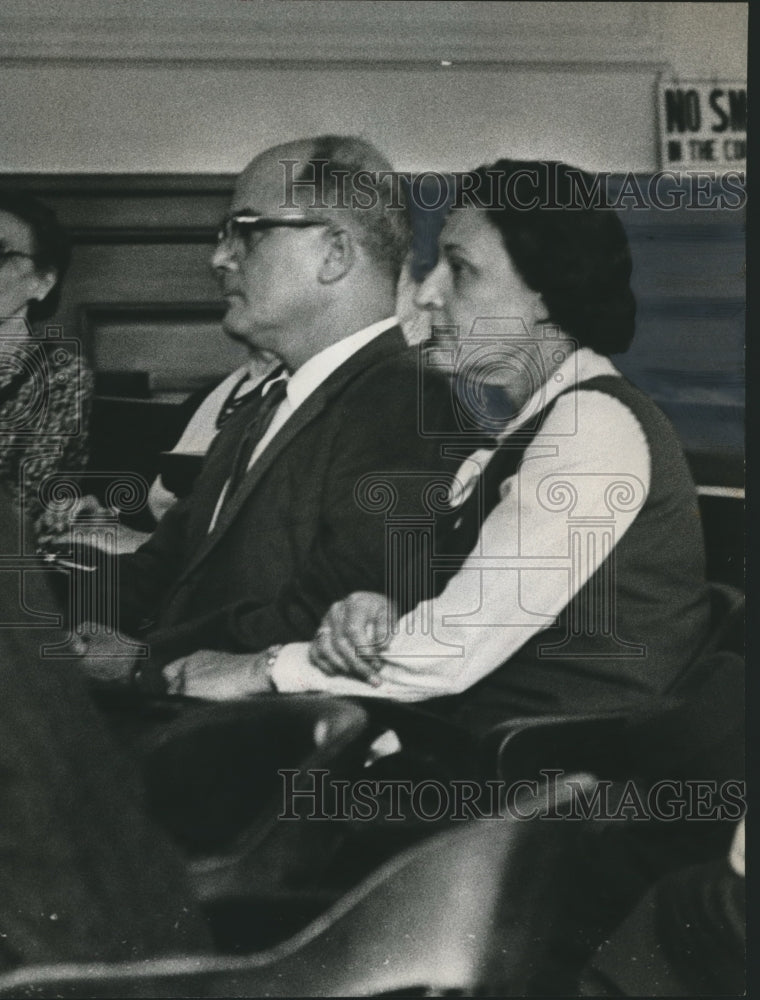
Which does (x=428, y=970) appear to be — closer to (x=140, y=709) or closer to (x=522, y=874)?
(x=522, y=874)

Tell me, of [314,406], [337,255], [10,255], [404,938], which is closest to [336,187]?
[337,255]

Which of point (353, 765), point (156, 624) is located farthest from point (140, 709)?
point (353, 765)

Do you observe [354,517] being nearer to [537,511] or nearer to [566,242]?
[537,511]

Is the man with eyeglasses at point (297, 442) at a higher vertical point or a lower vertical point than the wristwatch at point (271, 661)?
higher

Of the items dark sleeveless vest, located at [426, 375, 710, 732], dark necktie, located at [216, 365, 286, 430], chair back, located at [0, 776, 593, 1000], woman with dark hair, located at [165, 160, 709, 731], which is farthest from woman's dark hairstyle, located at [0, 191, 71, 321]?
chair back, located at [0, 776, 593, 1000]

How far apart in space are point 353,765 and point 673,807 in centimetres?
88

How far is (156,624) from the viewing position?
3451mm

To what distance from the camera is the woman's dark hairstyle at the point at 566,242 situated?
11.4 ft

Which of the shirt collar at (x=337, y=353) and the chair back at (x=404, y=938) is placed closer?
the chair back at (x=404, y=938)

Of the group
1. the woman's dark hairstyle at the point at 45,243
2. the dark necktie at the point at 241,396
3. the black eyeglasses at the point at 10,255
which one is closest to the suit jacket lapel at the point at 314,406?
the dark necktie at the point at 241,396

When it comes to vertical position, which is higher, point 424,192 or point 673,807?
point 424,192

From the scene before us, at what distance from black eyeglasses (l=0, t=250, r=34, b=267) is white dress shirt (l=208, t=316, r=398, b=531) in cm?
76

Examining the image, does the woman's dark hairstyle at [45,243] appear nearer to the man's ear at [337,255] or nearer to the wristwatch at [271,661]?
the man's ear at [337,255]

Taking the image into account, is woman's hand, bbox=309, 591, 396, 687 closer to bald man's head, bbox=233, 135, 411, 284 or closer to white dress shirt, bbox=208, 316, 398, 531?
white dress shirt, bbox=208, 316, 398, 531
